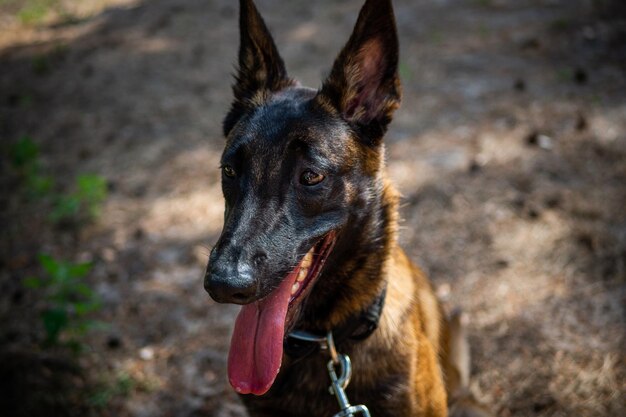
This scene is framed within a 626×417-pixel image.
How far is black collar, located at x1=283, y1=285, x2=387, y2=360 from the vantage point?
2686 mm

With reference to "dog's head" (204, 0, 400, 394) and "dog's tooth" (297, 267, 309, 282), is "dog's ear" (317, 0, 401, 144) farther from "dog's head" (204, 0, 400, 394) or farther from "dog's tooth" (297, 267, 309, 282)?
"dog's tooth" (297, 267, 309, 282)

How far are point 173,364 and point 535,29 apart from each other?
6.51 meters

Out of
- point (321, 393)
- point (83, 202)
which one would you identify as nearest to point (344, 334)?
point (321, 393)

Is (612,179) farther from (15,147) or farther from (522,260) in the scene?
(15,147)

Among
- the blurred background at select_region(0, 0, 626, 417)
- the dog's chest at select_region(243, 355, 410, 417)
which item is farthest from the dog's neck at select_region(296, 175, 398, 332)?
the blurred background at select_region(0, 0, 626, 417)

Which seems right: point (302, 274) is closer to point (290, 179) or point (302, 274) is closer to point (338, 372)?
point (290, 179)

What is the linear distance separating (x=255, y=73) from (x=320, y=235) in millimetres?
1051

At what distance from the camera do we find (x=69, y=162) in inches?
252

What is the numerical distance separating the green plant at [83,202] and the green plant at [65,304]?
0.82m

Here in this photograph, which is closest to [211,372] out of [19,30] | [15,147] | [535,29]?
[15,147]

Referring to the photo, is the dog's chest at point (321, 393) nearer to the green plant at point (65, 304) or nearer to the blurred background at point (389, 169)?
the blurred background at point (389, 169)

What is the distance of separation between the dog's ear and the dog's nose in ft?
3.30

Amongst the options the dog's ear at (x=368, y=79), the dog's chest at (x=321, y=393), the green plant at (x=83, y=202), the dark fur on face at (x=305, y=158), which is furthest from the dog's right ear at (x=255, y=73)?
the green plant at (x=83, y=202)

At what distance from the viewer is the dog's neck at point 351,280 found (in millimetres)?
2709
